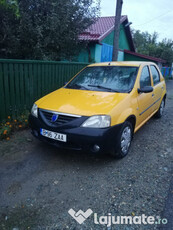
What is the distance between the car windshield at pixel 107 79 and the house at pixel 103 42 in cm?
407

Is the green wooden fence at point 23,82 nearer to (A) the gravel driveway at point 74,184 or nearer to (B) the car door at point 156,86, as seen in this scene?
(A) the gravel driveway at point 74,184

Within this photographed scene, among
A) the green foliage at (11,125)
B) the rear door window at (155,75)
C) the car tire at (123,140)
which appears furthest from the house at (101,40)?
the car tire at (123,140)

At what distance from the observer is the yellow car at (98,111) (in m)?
2.60

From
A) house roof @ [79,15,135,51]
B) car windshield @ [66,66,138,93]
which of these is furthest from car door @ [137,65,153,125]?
house roof @ [79,15,135,51]

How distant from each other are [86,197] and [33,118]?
1.65 meters

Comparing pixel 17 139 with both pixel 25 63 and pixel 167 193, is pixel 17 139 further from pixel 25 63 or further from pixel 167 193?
pixel 167 193

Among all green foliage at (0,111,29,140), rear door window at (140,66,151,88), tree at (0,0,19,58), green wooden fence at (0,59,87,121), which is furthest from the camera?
tree at (0,0,19,58)

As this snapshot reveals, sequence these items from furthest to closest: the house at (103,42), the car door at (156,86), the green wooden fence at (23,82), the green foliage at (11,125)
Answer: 1. the house at (103,42)
2. the car door at (156,86)
3. the green wooden fence at (23,82)
4. the green foliage at (11,125)

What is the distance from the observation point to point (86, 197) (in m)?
2.26

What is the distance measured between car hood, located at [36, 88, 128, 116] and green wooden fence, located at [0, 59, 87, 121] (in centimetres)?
135

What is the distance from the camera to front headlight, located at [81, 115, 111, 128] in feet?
8.48

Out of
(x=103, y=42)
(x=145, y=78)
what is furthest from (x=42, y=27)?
(x=103, y=42)

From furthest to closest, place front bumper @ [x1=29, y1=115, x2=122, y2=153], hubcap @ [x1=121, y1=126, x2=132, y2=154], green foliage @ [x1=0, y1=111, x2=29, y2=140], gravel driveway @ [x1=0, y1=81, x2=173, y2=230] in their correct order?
green foliage @ [x1=0, y1=111, x2=29, y2=140]
hubcap @ [x1=121, y1=126, x2=132, y2=154]
front bumper @ [x1=29, y1=115, x2=122, y2=153]
gravel driveway @ [x1=0, y1=81, x2=173, y2=230]

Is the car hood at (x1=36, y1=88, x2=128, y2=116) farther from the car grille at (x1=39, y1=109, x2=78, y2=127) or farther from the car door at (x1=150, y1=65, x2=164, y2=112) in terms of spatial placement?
the car door at (x1=150, y1=65, x2=164, y2=112)
